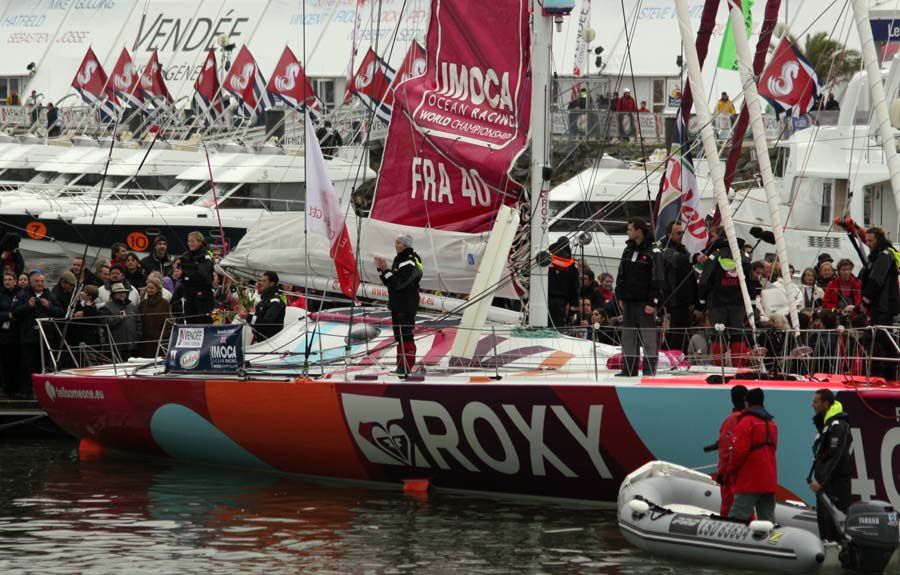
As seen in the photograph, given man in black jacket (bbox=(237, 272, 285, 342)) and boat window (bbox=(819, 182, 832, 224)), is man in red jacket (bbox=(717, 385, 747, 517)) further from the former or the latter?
boat window (bbox=(819, 182, 832, 224))

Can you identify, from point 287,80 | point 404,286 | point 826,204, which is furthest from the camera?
point 287,80

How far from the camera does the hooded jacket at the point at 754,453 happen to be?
34.4ft

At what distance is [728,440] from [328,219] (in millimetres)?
4911

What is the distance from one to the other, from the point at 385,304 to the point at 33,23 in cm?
4640

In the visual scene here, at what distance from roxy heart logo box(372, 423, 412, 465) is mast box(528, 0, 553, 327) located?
5.65ft

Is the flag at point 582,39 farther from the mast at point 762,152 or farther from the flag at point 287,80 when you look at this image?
the mast at point 762,152

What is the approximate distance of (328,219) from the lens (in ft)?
46.3

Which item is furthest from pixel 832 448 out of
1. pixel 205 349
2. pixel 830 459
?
pixel 205 349

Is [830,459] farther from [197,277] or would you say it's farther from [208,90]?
[208,90]

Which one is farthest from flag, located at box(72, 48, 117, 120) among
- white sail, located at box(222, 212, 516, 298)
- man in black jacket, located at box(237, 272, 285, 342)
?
man in black jacket, located at box(237, 272, 285, 342)

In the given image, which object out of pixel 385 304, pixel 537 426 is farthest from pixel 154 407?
pixel 537 426

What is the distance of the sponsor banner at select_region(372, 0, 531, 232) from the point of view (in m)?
14.3

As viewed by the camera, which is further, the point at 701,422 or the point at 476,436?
the point at 476,436

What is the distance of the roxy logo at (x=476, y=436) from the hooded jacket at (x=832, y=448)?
6.67 ft
